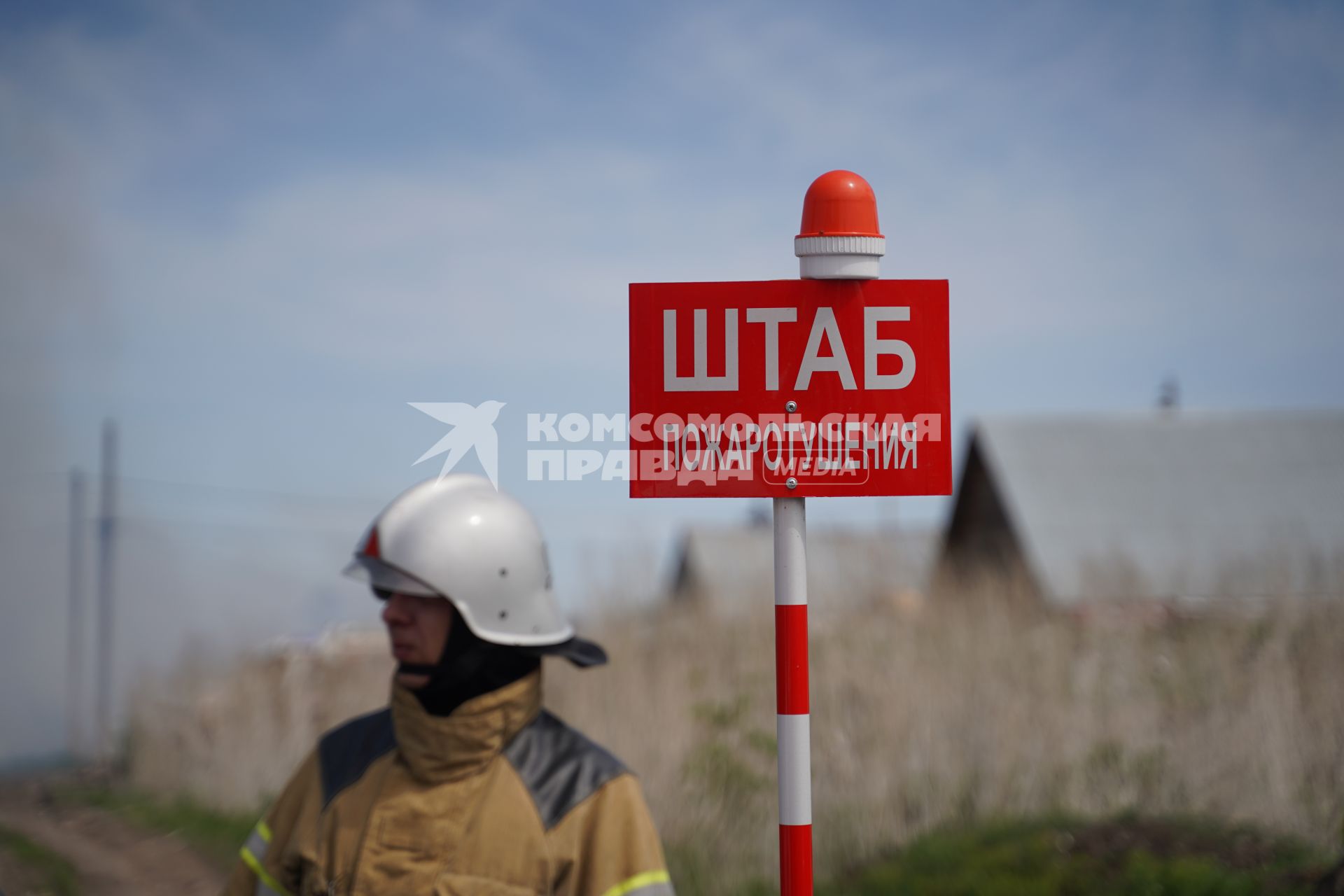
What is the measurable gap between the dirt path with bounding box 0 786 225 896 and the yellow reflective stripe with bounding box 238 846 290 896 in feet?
15.9

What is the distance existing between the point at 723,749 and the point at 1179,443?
64.9 feet

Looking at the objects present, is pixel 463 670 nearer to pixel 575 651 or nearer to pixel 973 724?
pixel 575 651

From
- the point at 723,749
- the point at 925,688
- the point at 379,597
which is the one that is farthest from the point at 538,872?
the point at 925,688

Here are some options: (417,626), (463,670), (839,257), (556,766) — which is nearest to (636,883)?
(556,766)

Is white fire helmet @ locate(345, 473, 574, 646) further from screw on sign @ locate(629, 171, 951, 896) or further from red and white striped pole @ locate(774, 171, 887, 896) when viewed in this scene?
red and white striped pole @ locate(774, 171, 887, 896)

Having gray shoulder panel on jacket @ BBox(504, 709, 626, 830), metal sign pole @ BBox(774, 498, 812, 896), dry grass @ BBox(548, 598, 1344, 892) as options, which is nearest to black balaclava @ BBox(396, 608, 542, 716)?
gray shoulder panel on jacket @ BBox(504, 709, 626, 830)

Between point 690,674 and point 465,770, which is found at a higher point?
point 465,770

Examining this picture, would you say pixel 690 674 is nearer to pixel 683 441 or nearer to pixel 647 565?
pixel 647 565

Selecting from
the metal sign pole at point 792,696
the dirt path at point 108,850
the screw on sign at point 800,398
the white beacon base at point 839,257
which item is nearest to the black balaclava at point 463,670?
the screw on sign at point 800,398

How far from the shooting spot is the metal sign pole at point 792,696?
10.6 ft

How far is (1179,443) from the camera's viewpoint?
2572 centimetres

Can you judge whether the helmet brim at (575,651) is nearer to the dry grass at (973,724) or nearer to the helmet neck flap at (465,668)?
the helmet neck flap at (465,668)

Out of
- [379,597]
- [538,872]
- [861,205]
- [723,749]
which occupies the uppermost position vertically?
[861,205]

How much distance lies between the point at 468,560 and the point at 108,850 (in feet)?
22.4
